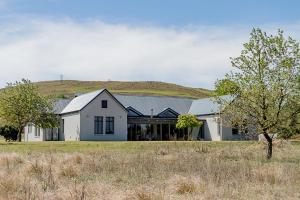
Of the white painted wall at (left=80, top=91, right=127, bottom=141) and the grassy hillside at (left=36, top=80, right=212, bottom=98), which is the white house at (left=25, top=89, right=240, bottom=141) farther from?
the grassy hillside at (left=36, top=80, right=212, bottom=98)

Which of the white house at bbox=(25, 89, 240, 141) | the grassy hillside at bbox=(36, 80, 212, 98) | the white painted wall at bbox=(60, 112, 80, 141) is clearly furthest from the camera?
A: the grassy hillside at bbox=(36, 80, 212, 98)

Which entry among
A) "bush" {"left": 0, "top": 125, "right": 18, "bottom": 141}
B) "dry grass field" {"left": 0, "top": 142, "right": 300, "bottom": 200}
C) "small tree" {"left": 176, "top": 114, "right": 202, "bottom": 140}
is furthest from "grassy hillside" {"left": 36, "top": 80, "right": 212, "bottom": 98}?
"dry grass field" {"left": 0, "top": 142, "right": 300, "bottom": 200}

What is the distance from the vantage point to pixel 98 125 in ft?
184

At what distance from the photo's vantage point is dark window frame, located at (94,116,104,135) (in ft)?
183

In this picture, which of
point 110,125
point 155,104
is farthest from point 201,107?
point 110,125

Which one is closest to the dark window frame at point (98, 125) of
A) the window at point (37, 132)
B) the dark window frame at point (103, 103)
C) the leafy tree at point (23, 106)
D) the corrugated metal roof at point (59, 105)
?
the dark window frame at point (103, 103)

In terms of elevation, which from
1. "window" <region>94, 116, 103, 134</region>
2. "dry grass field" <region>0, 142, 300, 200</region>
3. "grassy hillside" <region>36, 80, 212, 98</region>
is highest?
"grassy hillside" <region>36, 80, 212, 98</region>

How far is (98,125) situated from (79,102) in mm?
4650

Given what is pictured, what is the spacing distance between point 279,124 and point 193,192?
13.6m

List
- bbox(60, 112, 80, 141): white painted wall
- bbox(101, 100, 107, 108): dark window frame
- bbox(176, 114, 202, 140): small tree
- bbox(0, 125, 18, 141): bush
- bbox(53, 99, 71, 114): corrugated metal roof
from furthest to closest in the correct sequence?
bbox(53, 99, 71, 114): corrugated metal roof, bbox(0, 125, 18, 141): bush, bbox(176, 114, 202, 140): small tree, bbox(101, 100, 107, 108): dark window frame, bbox(60, 112, 80, 141): white painted wall

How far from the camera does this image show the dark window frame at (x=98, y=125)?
183 ft

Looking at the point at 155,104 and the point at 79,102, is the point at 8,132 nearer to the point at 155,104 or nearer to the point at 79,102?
the point at 79,102

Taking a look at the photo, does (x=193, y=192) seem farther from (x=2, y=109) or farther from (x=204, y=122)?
(x=204, y=122)

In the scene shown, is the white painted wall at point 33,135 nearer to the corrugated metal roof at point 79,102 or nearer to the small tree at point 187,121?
the corrugated metal roof at point 79,102
